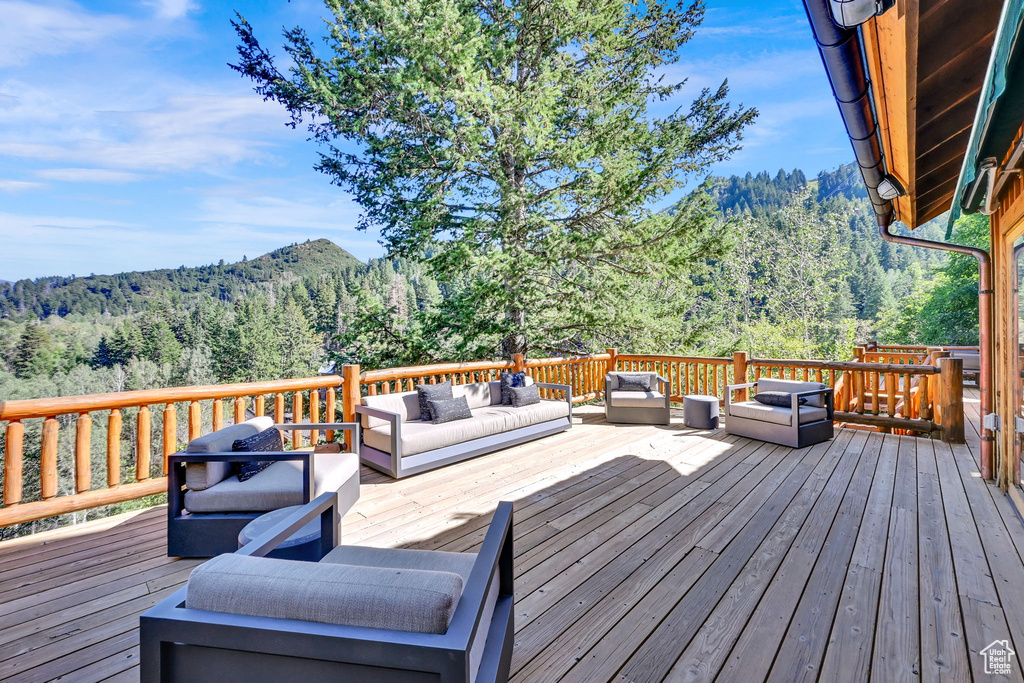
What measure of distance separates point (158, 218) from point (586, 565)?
45725 millimetres

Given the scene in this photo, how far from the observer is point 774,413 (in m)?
4.90

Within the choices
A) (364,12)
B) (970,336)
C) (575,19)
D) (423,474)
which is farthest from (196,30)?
(970,336)

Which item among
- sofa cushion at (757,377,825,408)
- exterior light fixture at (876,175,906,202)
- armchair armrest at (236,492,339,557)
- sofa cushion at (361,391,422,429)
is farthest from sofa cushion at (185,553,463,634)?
sofa cushion at (757,377,825,408)

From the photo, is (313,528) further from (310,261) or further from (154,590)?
(310,261)

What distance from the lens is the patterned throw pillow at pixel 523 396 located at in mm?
5145

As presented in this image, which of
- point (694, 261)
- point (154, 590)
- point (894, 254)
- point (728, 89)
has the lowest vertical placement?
point (154, 590)

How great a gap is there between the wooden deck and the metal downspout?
1.08m

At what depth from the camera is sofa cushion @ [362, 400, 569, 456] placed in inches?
155

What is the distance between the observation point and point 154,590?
223 centimetres

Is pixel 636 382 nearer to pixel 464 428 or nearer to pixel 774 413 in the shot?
pixel 774 413

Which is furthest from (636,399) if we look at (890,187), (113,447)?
(113,447)

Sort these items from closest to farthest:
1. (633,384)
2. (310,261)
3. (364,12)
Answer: (633,384) < (364,12) < (310,261)

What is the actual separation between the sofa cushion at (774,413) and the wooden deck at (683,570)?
0.72 m

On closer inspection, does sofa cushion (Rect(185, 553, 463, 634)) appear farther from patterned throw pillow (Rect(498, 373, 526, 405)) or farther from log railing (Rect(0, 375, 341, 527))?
patterned throw pillow (Rect(498, 373, 526, 405))
